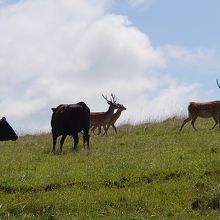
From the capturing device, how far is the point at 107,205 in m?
12.5

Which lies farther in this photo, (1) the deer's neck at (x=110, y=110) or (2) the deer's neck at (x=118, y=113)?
(2) the deer's neck at (x=118, y=113)

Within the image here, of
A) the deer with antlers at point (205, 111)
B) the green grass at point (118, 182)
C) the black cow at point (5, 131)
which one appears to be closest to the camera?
the green grass at point (118, 182)

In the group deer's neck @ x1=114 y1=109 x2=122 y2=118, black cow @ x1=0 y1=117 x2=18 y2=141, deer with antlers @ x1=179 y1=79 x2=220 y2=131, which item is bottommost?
black cow @ x1=0 y1=117 x2=18 y2=141

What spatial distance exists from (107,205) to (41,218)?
1432mm

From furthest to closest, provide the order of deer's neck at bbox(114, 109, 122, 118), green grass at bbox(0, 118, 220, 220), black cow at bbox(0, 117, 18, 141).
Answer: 1. deer's neck at bbox(114, 109, 122, 118)
2. black cow at bbox(0, 117, 18, 141)
3. green grass at bbox(0, 118, 220, 220)

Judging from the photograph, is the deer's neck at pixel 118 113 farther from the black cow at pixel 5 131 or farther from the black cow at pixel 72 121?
the black cow at pixel 5 131

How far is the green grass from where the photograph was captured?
39.6 ft

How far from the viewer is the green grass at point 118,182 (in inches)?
475

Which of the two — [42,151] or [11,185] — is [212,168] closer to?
[11,185]

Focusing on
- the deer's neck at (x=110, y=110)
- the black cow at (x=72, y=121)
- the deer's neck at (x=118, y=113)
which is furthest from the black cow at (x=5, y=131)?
the deer's neck at (x=118, y=113)

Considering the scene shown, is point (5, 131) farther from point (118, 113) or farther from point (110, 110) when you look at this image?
point (118, 113)

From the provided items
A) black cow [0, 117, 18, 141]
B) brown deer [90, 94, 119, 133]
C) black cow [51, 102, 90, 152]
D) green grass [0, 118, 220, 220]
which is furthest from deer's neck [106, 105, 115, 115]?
black cow [0, 117, 18, 141]

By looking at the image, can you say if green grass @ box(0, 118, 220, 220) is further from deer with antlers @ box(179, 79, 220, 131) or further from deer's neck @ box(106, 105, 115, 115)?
deer's neck @ box(106, 105, 115, 115)

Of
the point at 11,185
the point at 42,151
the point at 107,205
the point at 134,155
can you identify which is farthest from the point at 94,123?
the point at 107,205
